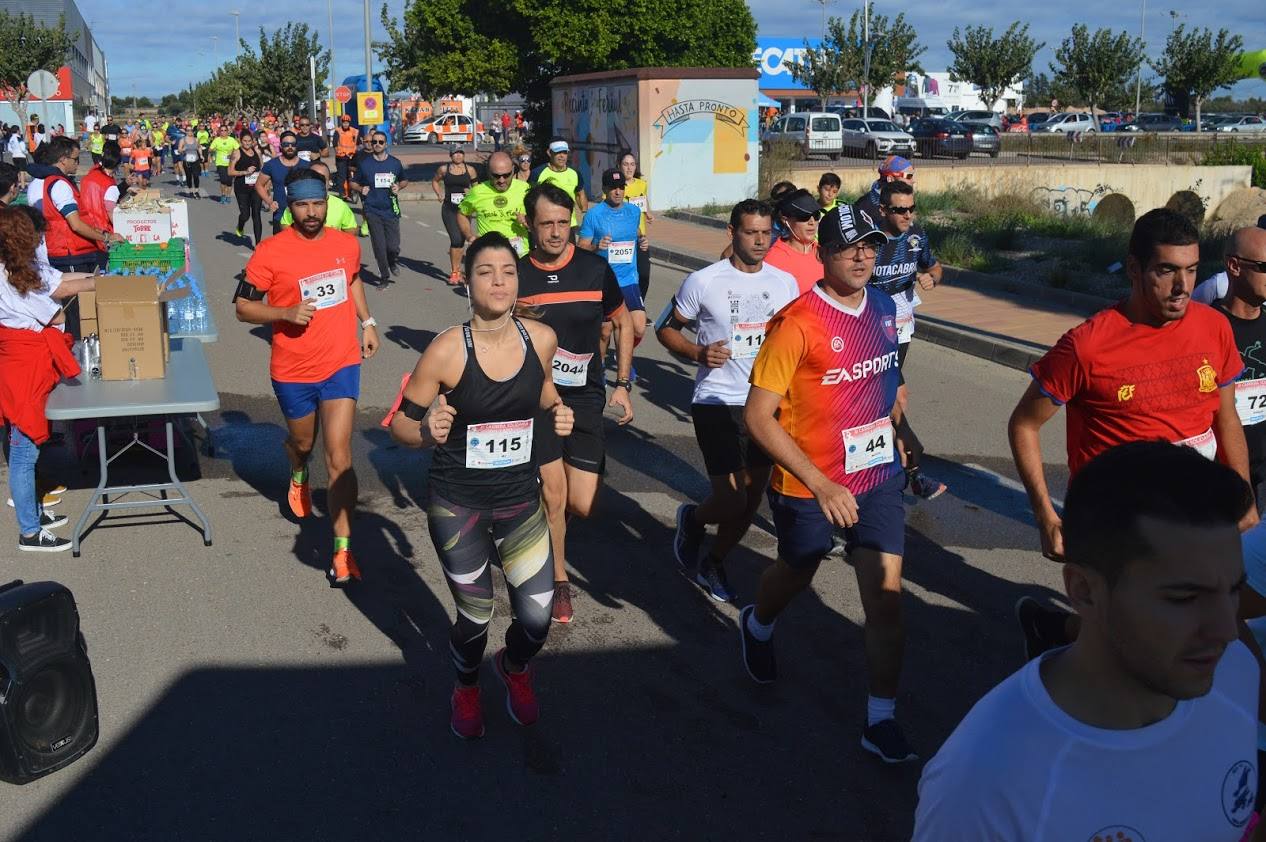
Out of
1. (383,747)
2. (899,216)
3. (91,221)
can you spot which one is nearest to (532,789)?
(383,747)

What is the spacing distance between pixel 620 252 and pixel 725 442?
482 cm

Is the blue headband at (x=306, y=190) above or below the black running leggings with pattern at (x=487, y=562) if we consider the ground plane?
above

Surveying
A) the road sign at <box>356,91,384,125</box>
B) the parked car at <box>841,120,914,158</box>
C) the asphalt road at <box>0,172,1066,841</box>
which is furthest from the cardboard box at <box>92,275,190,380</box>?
the road sign at <box>356,91,384,125</box>

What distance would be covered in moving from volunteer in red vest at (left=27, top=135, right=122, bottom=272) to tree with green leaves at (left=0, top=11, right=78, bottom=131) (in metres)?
47.1

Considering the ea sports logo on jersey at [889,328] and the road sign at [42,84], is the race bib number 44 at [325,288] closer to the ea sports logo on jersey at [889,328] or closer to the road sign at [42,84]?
the ea sports logo on jersey at [889,328]

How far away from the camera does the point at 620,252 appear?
1052 cm

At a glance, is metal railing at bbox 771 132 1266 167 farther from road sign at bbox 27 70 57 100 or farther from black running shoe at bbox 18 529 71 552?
black running shoe at bbox 18 529 71 552

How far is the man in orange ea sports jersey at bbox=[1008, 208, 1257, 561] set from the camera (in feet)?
13.6

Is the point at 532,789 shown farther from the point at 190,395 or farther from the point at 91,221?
the point at 91,221

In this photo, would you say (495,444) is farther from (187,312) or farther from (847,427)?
(187,312)

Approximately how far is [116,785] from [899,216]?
5.31m

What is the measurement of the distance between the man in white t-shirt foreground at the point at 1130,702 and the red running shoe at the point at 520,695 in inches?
119

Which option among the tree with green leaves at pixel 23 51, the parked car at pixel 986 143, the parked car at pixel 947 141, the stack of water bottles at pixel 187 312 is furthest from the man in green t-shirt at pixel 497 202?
the tree with green leaves at pixel 23 51

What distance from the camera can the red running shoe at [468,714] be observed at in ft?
15.6
